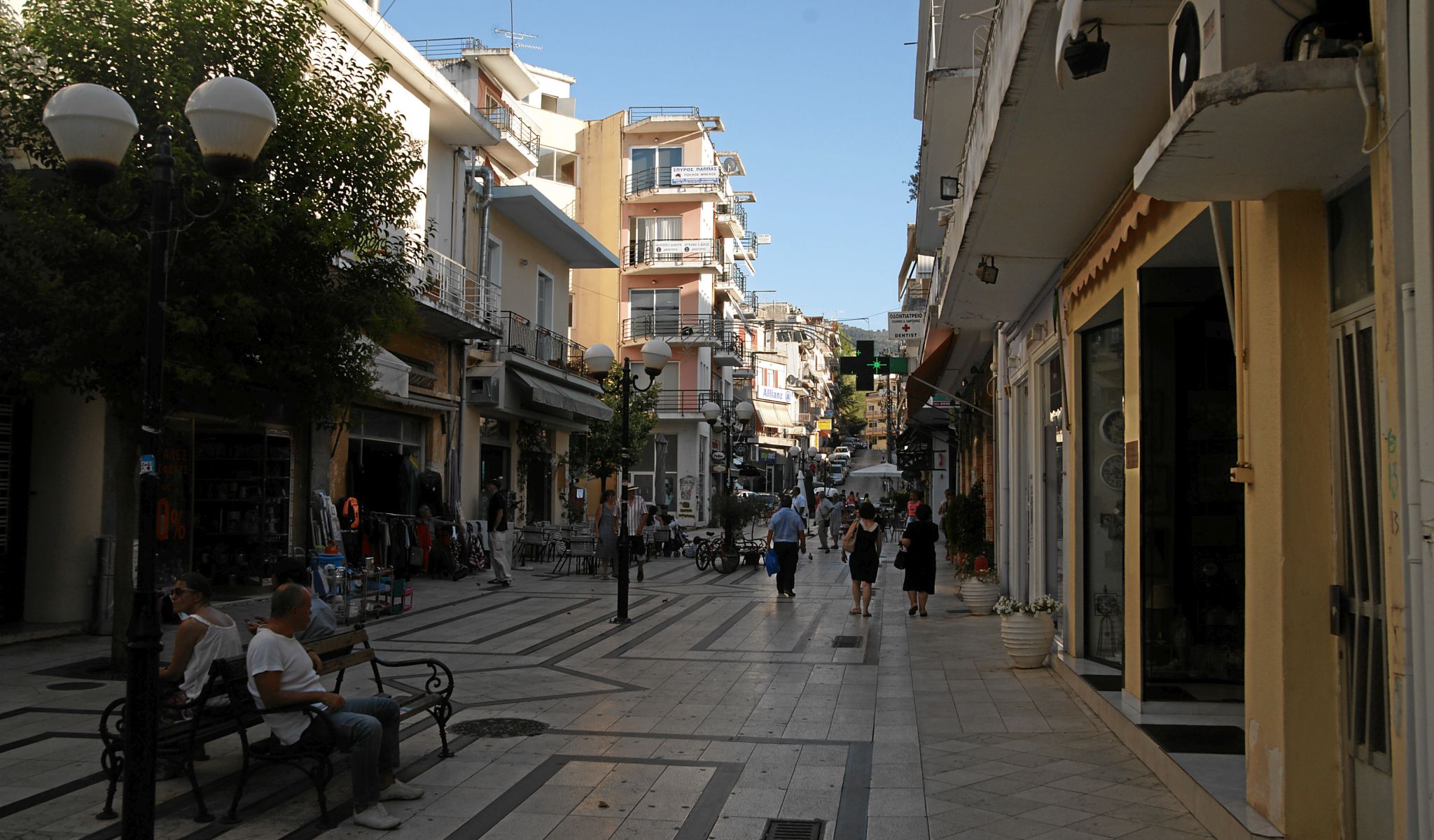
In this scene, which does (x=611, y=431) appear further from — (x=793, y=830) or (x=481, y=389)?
(x=793, y=830)

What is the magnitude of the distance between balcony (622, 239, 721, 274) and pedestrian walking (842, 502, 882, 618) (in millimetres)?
33119

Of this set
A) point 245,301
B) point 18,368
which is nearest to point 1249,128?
point 245,301

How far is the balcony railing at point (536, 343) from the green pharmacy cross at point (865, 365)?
6340mm

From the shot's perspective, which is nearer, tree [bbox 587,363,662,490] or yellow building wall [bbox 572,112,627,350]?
tree [bbox 587,363,662,490]

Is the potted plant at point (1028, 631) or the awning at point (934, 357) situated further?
the awning at point (934, 357)

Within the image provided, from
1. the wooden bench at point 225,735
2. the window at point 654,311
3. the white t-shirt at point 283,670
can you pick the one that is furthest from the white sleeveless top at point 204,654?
the window at point 654,311

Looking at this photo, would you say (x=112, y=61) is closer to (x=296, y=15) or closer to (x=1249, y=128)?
(x=296, y=15)

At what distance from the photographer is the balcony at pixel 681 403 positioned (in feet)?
155

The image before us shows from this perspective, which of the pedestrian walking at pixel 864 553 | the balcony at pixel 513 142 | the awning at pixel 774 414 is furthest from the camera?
the awning at pixel 774 414

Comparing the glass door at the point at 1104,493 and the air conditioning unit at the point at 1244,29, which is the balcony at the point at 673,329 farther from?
the air conditioning unit at the point at 1244,29

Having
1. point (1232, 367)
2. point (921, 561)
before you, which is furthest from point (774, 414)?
point (1232, 367)

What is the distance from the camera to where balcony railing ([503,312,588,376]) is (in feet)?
Result: 83.5

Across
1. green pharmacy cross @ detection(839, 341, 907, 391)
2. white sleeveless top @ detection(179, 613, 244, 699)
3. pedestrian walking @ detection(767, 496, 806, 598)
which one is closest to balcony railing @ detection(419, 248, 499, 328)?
green pharmacy cross @ detection(839, 341, 907, 391)

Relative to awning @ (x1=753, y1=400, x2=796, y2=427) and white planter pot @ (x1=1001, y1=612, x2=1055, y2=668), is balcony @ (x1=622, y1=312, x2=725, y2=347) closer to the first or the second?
awning @ (x1=753, y1=400, x2=796, y2=427)
